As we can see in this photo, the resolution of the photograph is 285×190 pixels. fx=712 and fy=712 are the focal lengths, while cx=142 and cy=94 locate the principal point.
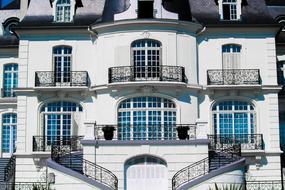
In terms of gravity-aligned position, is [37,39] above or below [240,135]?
above

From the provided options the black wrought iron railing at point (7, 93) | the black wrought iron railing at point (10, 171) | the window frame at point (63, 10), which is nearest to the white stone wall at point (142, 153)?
the black wrought iron railing at point (10, 171)

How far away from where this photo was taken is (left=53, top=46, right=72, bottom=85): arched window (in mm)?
38500

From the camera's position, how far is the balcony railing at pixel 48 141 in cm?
3753

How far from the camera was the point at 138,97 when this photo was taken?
1449 inches

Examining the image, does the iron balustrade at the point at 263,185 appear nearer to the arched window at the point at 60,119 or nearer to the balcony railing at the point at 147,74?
the balcony railing at the point at 147,74

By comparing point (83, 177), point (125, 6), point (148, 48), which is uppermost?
point (125, 6)

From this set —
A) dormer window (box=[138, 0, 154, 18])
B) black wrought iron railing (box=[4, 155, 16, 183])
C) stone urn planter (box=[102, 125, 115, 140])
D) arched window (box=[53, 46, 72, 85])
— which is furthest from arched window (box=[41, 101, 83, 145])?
dormer window (box=[138, 0, 154, 18])

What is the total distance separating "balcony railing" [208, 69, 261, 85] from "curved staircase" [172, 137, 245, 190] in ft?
12.7

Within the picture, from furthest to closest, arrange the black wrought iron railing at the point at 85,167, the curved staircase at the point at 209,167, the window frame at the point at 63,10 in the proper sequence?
the window frame at the point at 63,10, the black wrought iron railing at the point at 85,167, the curved staircase at the point at 209,167

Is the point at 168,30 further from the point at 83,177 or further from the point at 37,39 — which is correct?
the point at 83,177

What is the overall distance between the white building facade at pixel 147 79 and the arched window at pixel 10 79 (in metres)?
5.06

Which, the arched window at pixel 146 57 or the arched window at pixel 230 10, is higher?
the arched window at pixel 230 10

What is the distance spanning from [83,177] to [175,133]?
6324 mm

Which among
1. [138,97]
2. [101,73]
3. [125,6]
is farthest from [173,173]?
[125,6]
